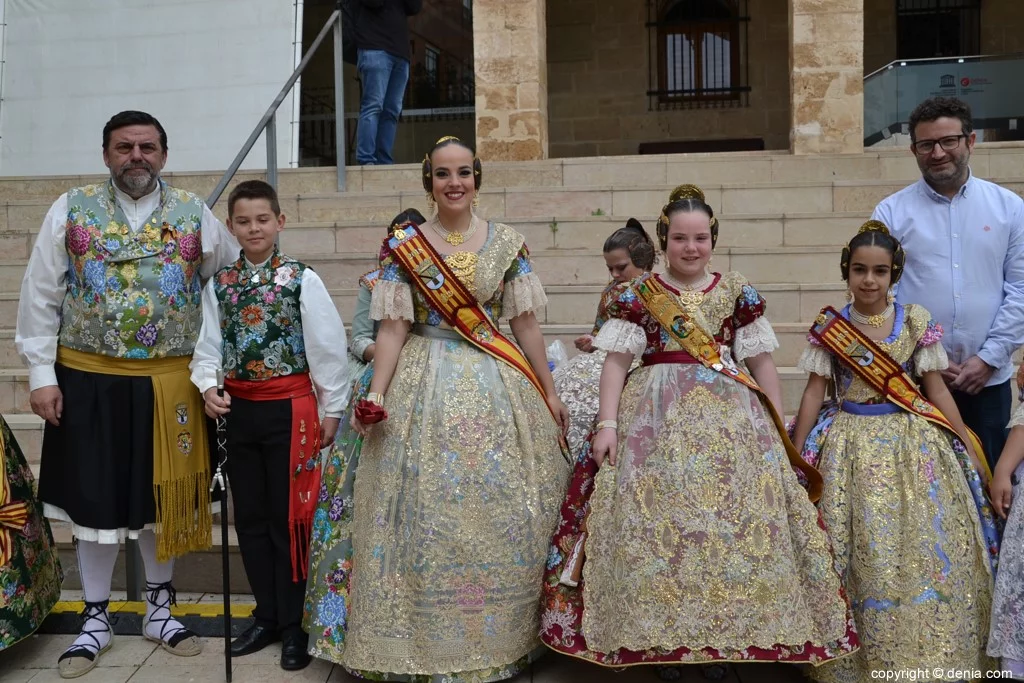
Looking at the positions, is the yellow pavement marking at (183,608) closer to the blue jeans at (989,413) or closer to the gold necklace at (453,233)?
the gold necklace at (453,233)

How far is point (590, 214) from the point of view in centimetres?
Result: 686

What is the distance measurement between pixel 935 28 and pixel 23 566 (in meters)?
12.8

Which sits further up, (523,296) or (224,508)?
(523,296)

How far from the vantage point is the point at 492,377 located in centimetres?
318

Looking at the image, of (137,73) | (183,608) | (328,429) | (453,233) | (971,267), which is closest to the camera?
(453,233)

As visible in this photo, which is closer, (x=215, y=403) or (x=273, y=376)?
(x=215, y=403)

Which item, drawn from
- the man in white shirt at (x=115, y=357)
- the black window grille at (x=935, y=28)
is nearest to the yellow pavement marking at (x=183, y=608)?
the man in white shirt at (x=115, y=357)

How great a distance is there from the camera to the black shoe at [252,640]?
3.46 m

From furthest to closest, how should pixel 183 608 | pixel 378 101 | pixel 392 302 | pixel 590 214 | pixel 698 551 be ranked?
pixel 378 101 → pixel 590 214 → pixel 183 608 → pixel 392 302 → pixel 698 551

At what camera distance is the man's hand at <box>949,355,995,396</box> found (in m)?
3.42

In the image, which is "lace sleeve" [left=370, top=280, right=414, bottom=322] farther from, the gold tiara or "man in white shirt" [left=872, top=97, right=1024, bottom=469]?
"man in white shirt" [left=872, top=97, right=1024, bottom=469]

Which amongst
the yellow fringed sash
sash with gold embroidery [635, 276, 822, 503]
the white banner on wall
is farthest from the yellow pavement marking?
the white banner on wall

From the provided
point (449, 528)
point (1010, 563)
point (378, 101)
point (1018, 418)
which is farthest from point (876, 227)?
point (378, 101)

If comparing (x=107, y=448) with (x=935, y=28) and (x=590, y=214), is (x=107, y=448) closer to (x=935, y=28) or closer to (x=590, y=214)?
(x=590, y=214)
